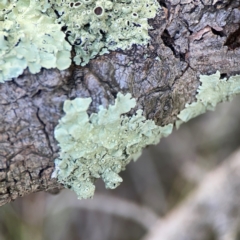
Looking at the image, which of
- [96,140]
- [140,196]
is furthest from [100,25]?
[140,196]

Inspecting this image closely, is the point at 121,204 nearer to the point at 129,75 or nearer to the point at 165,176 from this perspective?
the point at 165,176

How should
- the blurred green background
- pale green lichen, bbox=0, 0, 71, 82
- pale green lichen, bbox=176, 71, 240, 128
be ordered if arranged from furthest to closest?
the blurred green background, pale green lichen, bbox=176, 71, 240, 128, pale green lichen, bbox=0, 0, 71, 82

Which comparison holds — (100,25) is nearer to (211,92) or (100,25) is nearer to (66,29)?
(66,29)

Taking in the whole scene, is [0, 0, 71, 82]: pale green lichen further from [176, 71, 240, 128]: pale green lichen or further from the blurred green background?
the blurred green background

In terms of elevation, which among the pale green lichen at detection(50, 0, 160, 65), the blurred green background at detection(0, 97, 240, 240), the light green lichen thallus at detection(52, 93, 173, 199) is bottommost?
the light green lichen thallus at detection(52, 93, 173, 199)

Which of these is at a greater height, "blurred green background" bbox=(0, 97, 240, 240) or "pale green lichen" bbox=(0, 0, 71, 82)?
"blurred green background" bbox=(0, 97, 240, 240)

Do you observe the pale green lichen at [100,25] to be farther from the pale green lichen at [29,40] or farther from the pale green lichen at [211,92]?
the pale green lichen at [211,92]

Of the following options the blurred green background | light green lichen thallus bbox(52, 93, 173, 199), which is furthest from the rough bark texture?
the blurred green background
